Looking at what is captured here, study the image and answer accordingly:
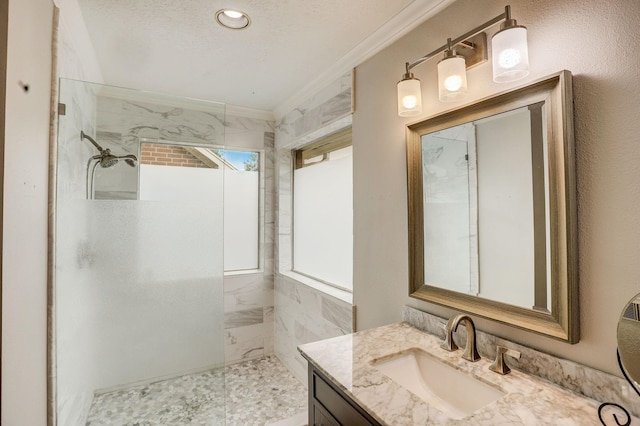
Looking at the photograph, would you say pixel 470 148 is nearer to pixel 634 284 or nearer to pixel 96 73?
pixel 634 284

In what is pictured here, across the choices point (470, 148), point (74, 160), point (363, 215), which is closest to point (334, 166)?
point (363, 215)

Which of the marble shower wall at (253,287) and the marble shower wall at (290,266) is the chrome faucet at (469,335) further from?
the marble shower wall at (253,287)

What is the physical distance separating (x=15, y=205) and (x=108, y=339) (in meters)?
1.12

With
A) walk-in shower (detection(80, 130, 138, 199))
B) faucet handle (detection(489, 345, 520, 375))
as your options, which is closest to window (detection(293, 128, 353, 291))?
faucet handle (detection(489, 345, 520, 375))

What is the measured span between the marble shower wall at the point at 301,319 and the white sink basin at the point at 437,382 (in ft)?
2.46

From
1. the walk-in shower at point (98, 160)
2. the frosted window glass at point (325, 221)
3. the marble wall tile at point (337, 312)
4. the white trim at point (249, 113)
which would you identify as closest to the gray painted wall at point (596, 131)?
the marble wall tile at point (337, 312)

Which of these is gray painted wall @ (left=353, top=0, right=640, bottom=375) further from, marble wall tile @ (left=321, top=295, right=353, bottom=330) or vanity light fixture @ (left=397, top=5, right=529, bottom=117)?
marble wall tile @ (left=321, top=295, right=353, bottom=330)

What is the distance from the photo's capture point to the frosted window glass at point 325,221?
2.46 metres

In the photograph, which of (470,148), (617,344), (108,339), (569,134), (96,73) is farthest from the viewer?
(96,73)

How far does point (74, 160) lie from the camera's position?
66.1 inches

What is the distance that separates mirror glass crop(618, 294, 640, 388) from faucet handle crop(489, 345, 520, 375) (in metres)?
0.30

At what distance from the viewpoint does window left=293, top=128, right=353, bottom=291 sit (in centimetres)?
247

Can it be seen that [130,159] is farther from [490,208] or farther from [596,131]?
[596,131]

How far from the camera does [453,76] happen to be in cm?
125
